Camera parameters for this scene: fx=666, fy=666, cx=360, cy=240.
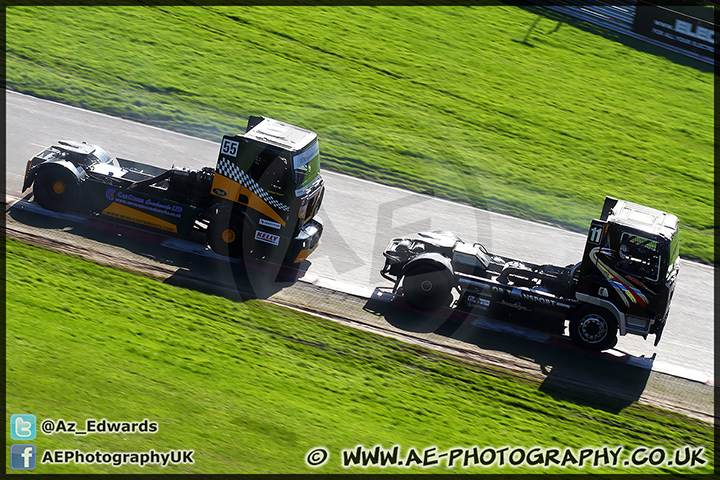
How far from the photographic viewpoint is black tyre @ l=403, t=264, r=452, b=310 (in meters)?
13.5

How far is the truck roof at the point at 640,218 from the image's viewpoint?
496 inches

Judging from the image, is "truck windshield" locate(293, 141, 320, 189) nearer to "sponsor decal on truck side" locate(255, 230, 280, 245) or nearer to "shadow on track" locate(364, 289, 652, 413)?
"sponsor decal on truck side" locate(255, 230, 280, 245)

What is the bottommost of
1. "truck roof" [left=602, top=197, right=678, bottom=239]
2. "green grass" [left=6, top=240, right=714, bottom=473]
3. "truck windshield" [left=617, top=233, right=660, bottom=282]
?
"green grass" [left=6, top=240, right=714, bottom=473]

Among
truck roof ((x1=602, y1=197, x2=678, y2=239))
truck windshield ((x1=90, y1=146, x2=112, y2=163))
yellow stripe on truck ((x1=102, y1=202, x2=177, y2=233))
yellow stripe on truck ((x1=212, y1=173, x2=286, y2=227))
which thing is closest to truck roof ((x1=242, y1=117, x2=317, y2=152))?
yellow stripe on truck ((x1=212, y1=173, x2=286, y2=227))

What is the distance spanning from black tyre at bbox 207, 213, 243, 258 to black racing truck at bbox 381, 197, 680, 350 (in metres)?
3.20

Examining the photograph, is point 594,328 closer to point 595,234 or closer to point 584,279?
point 584,279

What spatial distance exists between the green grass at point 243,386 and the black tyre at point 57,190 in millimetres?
1725

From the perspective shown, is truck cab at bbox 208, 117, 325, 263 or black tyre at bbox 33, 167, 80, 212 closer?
truck cab at bbox 208, 117, 325, 263

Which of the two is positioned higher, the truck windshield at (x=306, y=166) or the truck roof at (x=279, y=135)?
the truck roof at (x=279, y=135)

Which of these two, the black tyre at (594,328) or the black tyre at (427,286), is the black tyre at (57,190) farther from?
the black tyre at (594,328)

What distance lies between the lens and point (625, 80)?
27.7 meters

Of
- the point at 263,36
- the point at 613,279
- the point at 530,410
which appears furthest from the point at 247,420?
the point at 263,36

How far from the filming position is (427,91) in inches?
972

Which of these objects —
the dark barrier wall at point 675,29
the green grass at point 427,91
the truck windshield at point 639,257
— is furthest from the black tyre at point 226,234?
the dark barrier wall at point 675,29
